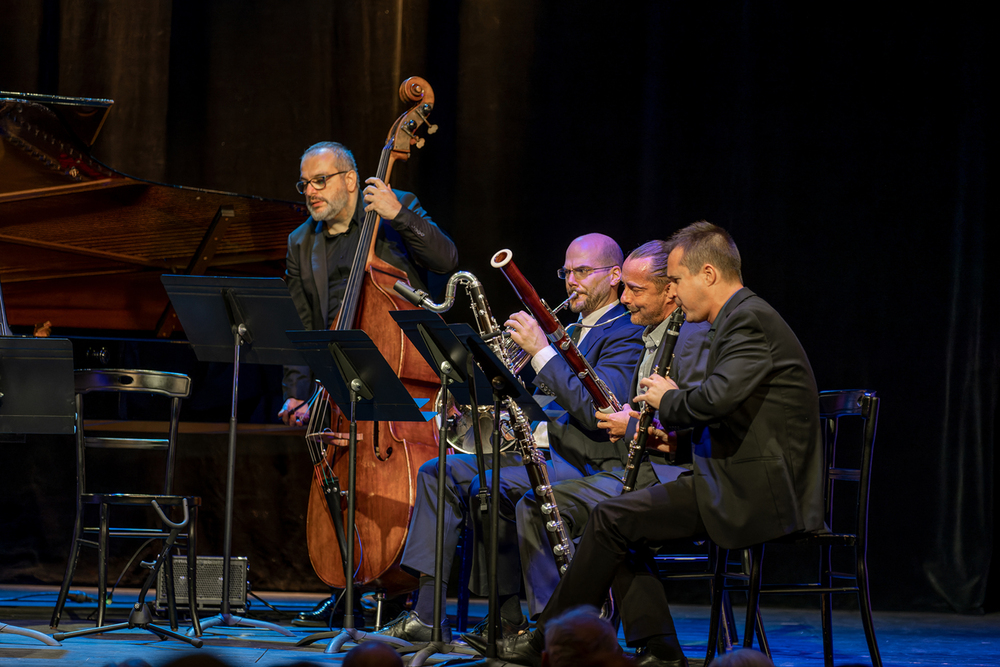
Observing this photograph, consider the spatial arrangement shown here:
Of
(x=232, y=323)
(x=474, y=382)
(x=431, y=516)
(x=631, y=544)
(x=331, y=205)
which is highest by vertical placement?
(x=331, y=205)

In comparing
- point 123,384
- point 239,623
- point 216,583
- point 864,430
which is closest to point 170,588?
point 239,623

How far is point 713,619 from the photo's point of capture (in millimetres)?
2895

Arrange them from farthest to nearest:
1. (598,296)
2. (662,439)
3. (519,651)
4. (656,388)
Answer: (598,296) → (662,439) → (519,651) → (656,388)

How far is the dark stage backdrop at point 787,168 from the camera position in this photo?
16.0ft

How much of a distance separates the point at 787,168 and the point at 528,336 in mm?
2284

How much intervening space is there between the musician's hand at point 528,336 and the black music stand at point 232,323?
780 mm

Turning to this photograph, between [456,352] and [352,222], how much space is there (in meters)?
1.45

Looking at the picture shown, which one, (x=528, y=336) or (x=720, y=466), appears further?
(x=528, y=336)

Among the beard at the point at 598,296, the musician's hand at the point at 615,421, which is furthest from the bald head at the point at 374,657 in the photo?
the beard at the point at 598,296

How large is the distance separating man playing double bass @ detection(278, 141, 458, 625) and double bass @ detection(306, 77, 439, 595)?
0.90ft

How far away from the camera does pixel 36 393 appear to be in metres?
3.33

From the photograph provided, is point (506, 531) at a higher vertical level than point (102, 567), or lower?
higher

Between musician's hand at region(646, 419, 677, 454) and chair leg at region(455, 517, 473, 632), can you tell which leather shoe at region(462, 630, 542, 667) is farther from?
musician's hand at region(646, 419, 677, 454)

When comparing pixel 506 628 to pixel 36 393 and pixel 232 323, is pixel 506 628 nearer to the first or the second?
pixel 232 323
